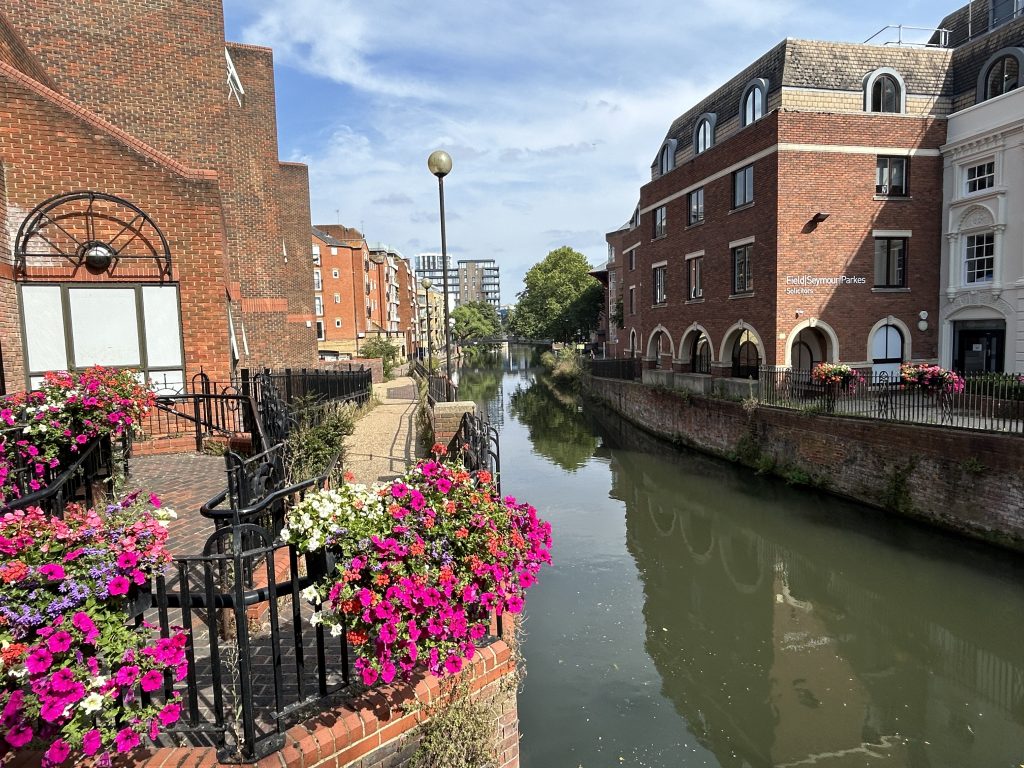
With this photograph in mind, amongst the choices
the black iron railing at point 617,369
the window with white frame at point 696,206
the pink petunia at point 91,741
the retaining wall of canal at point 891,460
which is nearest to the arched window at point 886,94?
the window with white frame at point 696,206

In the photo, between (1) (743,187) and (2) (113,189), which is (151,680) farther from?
(1) (743,187)

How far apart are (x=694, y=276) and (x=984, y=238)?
32.9 feet

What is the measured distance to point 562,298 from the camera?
70812 mm

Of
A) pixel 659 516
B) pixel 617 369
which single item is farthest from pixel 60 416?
pixel 617 369

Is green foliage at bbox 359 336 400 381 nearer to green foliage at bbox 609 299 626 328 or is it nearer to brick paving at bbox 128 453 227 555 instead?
green foliage at bbox 609 299 626 328

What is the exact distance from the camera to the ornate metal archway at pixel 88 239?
984 centimetres

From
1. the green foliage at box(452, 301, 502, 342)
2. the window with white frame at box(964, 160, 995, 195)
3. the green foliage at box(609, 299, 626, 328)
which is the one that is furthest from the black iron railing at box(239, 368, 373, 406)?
the green foliage at box(452, 301, 502, 342)

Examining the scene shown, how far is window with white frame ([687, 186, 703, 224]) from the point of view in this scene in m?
25.6

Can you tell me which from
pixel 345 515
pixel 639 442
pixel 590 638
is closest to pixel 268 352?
pixel 639 442

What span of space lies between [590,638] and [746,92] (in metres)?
20.9

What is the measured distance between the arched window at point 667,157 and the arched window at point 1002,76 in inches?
471

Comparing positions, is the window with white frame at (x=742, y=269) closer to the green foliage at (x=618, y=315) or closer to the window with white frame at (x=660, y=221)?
the window with white frame at (x=660, y=221)

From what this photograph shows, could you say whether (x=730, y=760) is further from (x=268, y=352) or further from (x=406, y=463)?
(x=268, y=352)

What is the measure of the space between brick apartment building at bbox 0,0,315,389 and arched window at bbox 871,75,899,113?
A: 20509 mm
